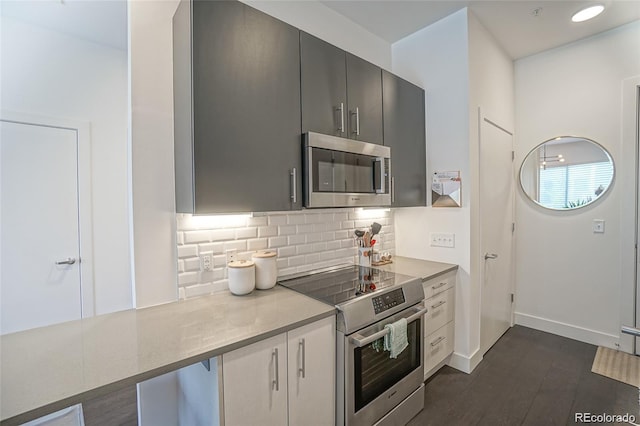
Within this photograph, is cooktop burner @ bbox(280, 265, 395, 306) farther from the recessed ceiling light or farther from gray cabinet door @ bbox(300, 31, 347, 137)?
the recessed ceiling light

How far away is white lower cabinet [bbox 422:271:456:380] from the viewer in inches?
85.9

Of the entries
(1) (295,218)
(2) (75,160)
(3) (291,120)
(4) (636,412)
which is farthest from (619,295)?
(2) (75,160)

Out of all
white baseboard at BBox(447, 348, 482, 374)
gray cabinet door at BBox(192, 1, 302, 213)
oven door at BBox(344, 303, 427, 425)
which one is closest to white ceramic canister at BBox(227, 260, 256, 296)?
gray cabinet door at BBox(192, 1, 302, 213)

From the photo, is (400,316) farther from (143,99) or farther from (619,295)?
(619,295)

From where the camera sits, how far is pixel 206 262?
168 centimetres

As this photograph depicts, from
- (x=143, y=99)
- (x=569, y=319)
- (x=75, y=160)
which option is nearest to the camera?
(x=143, y=99)

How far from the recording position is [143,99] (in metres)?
1.53

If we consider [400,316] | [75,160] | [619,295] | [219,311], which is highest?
[75,160]

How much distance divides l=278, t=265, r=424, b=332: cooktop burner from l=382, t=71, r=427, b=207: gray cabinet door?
0.70 m

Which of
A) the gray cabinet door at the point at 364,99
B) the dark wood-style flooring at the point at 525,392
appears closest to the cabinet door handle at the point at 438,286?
the dark wood-style flooring at the point at 525,392

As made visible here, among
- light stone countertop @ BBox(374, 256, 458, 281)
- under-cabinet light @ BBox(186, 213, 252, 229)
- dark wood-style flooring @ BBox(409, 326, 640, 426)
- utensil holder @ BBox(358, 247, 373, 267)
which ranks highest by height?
under-cabinet light @ BBox(186, 213, 252, 229)

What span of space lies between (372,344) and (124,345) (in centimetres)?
119

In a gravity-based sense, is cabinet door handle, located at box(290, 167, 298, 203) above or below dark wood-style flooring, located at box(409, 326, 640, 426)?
above

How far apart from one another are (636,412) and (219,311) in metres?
A: 2.78
